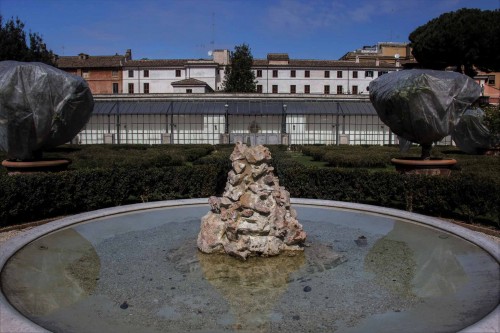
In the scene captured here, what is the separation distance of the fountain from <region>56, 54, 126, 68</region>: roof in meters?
→ 52.9

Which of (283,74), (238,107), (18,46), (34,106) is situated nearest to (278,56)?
(283,74)

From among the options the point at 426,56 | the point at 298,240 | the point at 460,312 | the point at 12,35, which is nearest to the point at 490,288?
the point at 460,312

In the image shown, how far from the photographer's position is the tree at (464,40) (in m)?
38.0

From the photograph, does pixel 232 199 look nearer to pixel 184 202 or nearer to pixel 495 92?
pixel 184 202

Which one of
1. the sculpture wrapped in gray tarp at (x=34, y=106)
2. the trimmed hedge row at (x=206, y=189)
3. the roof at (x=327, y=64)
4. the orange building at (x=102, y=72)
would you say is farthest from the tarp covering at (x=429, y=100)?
the orange building at (x=102, y=72)

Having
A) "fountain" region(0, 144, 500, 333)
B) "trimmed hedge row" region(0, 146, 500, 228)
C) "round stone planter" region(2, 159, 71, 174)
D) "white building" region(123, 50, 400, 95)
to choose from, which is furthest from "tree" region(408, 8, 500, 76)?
"round stone planter" region(2, 159, 71, 174)

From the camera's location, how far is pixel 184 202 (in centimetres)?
883

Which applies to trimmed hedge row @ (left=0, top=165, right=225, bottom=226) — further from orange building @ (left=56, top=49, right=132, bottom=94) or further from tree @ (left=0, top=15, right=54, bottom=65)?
orange building @ (left=56, top=49, right=132, bottom=94)

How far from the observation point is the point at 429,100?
11844 millimetres

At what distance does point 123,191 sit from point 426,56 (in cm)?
3966

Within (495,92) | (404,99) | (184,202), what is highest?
(495,92)

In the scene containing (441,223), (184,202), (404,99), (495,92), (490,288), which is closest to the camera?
(490,288)

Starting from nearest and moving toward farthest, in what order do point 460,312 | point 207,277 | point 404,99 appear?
1. point 460,312
2. point 207,277
3. point 404,99

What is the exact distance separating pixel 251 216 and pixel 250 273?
76 centimetres
